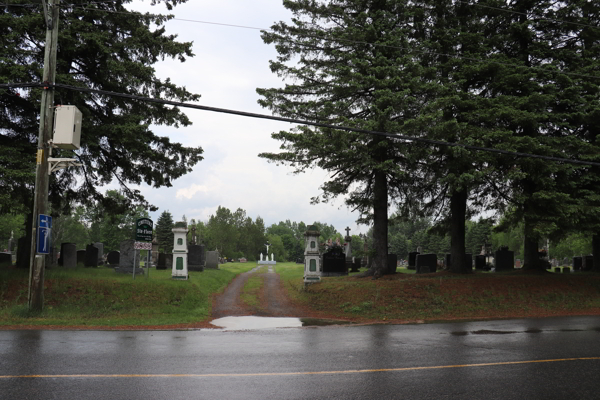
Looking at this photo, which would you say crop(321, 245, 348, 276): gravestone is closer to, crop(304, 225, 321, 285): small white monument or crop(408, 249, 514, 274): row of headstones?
crop(408, 249, 514, 274): row of headstones

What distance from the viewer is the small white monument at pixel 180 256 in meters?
19.9

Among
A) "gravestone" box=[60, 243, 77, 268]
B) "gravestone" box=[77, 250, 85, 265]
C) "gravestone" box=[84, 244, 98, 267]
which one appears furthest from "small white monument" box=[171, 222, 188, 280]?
"gravestone" box=[77, 250, 85, 265]

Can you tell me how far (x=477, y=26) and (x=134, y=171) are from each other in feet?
52.2

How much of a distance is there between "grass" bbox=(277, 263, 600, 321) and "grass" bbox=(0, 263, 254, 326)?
4.80 m

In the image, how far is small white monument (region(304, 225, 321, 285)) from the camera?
66.6 ft

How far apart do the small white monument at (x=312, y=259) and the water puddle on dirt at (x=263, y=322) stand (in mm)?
5629

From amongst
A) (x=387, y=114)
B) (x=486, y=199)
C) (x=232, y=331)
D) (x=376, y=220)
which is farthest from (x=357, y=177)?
(x=232, y=331)

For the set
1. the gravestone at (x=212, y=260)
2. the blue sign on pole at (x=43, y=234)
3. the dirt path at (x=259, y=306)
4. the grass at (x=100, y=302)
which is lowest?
the dirt path at (x=259, y=306)

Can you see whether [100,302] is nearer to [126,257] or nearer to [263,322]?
[263,322]

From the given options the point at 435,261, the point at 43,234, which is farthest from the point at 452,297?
the point at 43,234

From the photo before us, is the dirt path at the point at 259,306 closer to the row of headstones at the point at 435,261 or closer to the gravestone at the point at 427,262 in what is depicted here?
the row of headstones at the point at 435,261

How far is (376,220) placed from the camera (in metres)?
20.8

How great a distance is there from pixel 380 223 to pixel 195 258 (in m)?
12.2

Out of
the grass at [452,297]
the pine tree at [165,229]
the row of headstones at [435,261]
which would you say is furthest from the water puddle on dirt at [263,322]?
the pine tree at [165,229]
